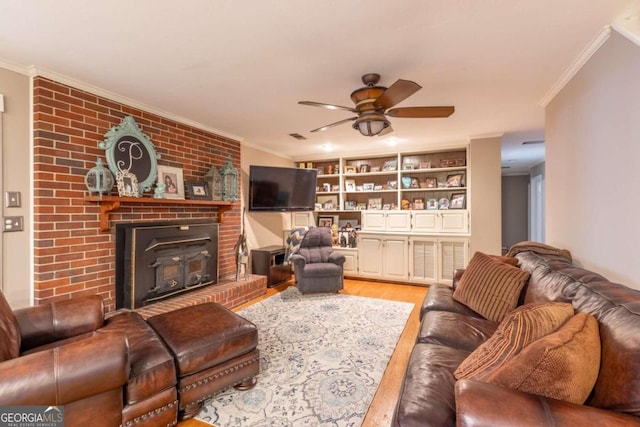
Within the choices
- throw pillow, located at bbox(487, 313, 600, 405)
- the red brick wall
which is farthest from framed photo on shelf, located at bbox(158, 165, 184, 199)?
throw pillow, located at bbox(487, 313, 600, 405)

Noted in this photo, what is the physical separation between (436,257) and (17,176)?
4794mm

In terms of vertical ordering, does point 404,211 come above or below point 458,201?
below

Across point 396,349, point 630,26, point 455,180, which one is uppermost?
point 630,26

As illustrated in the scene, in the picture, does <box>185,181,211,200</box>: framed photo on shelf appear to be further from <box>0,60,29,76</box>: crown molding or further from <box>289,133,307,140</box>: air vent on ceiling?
<box>0,60,29,76</box>: crown molding

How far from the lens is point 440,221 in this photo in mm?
4613

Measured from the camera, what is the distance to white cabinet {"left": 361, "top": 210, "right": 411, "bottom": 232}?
4.84m

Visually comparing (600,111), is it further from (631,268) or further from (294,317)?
(294,317)

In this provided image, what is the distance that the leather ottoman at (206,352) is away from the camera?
1.67m

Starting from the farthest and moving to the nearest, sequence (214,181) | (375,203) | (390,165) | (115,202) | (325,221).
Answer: (325,221) < (375,203) < (390,165) < (214,181) < (115,202)

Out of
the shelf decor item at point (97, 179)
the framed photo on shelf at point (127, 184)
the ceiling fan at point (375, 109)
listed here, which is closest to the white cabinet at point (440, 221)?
the ceiling fan at point (375, 109)

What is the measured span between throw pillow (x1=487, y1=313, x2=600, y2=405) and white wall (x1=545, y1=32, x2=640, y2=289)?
0.91 m

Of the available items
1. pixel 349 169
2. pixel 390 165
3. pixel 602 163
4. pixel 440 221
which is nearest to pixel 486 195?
pixel 440 221

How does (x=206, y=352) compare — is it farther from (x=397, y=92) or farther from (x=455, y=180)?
(x=455, y=180)

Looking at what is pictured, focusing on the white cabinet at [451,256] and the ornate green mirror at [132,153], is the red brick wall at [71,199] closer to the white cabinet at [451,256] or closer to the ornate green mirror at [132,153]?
the ornate green mirror at [132,153]
